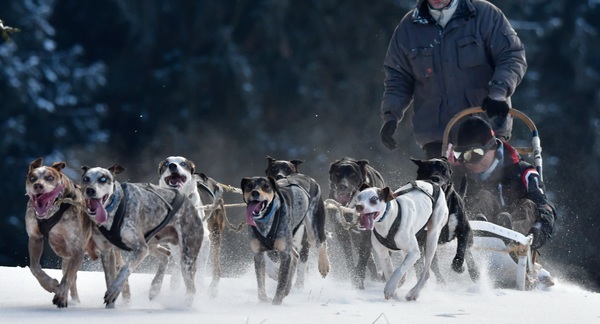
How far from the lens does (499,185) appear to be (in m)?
9.31

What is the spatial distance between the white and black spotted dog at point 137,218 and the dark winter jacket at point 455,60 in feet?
9.52

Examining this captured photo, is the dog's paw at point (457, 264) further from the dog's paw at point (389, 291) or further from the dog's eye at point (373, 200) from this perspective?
the dog's eye at point (373, 200)

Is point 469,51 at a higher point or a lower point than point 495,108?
higher

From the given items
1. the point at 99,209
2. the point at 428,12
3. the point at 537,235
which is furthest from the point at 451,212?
the point at 99,209

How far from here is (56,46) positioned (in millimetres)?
18547

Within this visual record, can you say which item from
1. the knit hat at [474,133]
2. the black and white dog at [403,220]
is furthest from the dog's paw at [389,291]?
the knit hat at [474,133]

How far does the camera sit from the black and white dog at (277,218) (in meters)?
7.12

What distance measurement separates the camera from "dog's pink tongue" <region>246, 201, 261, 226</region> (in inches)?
279

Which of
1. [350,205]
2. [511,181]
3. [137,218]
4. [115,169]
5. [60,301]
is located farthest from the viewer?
[511,181]

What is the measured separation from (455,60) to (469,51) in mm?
115

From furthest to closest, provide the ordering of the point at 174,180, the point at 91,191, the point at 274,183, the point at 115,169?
the point at 174,180
the point at 274,183
the point at 115,169
the point at 91,191

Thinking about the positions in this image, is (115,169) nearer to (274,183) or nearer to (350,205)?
(274,183)

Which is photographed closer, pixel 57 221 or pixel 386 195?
pixel 57 221

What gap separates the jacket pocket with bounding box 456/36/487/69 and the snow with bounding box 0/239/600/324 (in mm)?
1333
